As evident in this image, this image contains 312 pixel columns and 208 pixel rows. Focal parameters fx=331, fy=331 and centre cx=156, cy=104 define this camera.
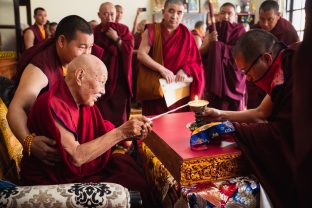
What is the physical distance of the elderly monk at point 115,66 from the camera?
3121 mm

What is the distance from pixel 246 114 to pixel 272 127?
39 centimetres

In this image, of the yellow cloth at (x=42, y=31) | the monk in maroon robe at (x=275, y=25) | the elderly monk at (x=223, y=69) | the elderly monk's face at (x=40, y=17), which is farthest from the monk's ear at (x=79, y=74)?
the elderly monk's face at (x=40, y=17)

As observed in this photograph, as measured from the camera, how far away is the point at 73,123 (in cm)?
140

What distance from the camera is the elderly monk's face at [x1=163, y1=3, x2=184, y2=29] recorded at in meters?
2.73

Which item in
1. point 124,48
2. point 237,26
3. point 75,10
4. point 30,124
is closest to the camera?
point 30,124

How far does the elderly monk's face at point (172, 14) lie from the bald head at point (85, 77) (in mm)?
1500

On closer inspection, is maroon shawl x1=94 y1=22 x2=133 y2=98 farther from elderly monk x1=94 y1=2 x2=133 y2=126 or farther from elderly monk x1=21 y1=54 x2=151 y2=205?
elderly monk x1=21 y1=54 x2=151 y2=205

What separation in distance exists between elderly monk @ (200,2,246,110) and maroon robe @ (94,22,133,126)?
0.79 meters

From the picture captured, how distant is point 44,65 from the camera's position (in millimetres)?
1724

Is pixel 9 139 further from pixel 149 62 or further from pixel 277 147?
pixel 149 62

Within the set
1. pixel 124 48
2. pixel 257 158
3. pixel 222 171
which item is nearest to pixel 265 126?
pixel 257 158

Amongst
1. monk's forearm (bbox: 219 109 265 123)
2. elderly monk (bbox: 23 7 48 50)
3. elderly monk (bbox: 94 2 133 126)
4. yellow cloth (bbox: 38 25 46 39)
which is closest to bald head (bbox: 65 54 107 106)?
monk's forearm (bbox: 219 109 265 123)

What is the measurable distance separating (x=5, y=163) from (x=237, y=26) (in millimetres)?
2611

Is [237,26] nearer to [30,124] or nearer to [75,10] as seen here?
[30,124]
